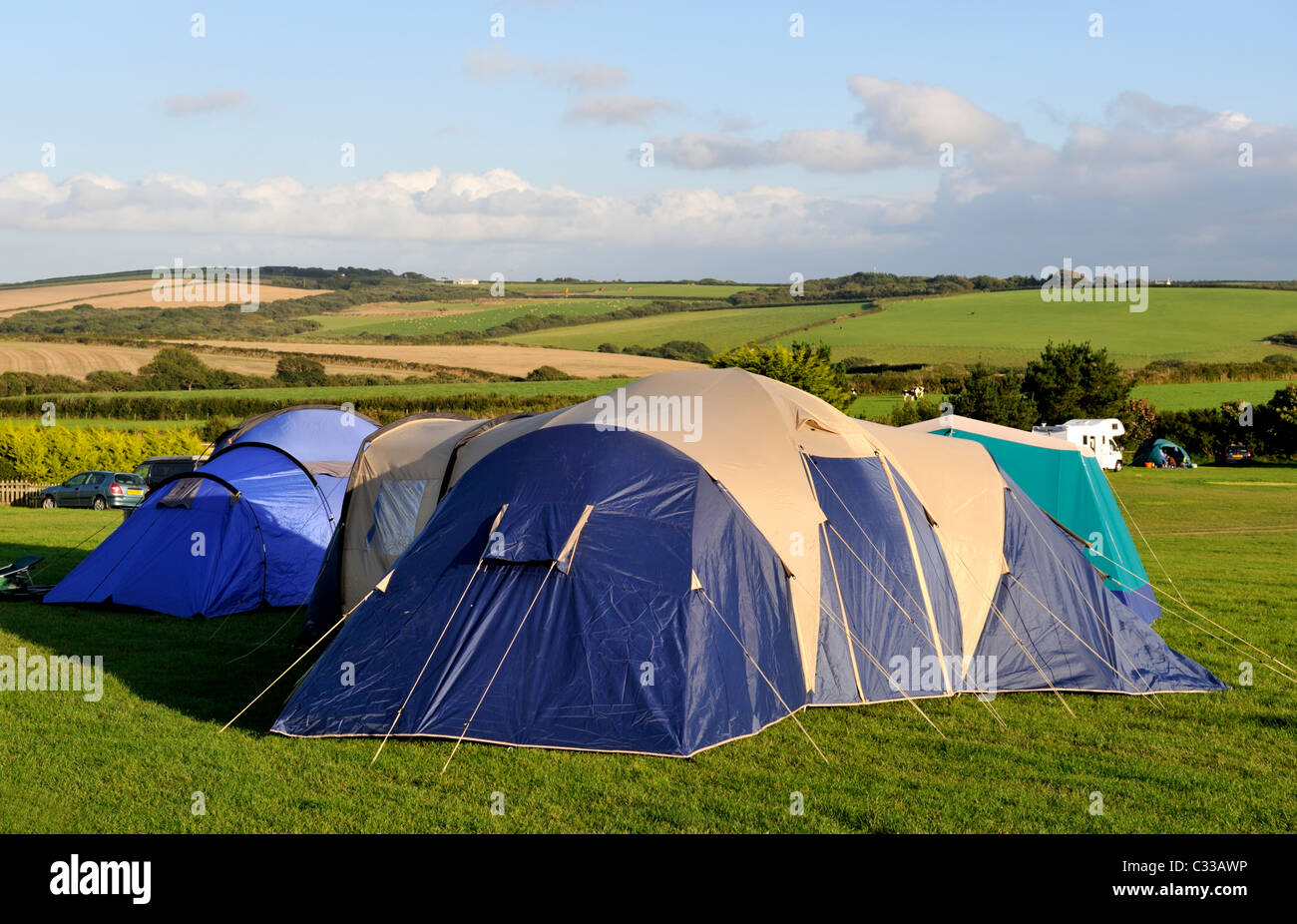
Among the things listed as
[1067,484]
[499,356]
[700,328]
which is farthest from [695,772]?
[700,328]

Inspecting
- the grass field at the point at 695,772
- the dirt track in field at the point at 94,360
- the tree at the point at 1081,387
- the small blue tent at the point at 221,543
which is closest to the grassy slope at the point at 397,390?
the dirt track in field at the point at 94,360

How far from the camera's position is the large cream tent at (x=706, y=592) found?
24.4ft

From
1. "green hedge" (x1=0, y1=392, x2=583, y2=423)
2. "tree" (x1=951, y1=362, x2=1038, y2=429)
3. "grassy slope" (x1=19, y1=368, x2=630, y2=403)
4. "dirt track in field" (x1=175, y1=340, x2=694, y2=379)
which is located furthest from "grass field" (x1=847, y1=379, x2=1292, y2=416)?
"green hedge" (x1=0, y1=392, x2=583, y2=423)

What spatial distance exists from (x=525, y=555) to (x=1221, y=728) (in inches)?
209

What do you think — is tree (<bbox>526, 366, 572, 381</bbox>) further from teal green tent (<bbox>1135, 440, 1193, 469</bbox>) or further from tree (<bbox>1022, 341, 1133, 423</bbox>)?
teal green tent (<bbox>1135, 440, 1193, 469</bbox>)

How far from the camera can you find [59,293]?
8356 cm

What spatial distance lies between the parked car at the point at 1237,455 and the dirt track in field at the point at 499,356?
26987 mm

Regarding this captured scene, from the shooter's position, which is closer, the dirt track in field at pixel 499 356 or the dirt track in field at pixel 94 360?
the dirt track in field at pixel 94 360

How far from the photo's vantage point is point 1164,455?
50.3 m

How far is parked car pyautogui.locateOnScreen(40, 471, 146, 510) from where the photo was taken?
33406 millimetres

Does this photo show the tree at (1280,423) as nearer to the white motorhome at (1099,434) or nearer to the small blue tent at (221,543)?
the white motorhome at (1099,434)

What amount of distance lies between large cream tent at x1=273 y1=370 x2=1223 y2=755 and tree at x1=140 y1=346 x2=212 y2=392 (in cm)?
5301

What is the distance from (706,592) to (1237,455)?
1997 inches
